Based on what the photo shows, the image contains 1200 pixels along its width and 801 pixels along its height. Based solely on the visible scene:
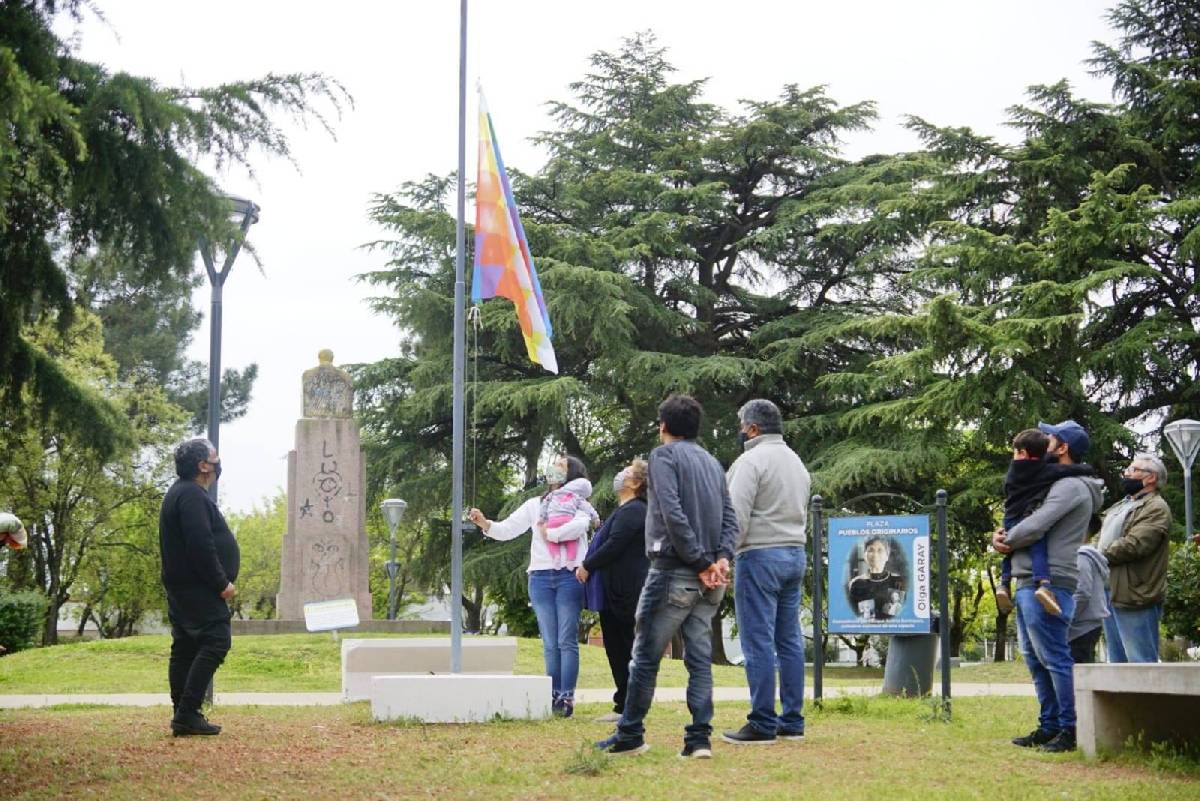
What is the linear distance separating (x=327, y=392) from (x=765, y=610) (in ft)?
62.5

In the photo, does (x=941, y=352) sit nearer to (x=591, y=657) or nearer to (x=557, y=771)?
(x=591, y=657)

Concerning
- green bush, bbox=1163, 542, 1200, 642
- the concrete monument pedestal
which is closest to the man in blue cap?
green bush, bbox=1163, 542, 1200, 642

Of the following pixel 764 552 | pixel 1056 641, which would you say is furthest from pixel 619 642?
pixel 1056 641

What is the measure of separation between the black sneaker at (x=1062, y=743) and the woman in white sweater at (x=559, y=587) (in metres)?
3.24

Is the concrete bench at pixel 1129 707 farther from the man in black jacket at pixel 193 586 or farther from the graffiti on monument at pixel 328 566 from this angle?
the graffiti on monument at pixel 328 566

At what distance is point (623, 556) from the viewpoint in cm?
890

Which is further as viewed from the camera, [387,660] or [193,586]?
[387,660]

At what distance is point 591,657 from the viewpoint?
1894cm

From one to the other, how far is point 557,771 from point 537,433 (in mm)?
22149

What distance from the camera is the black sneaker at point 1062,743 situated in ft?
25.1

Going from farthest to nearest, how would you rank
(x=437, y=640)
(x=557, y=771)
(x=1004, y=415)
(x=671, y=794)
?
(x=1004, y=415)
(x=437, y=640)
(x=557, y=771)
(x=671, y=794)

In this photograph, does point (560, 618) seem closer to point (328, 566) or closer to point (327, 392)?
point (328, 566)

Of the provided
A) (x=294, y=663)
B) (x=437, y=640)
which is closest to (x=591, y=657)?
(x=294, y=663)

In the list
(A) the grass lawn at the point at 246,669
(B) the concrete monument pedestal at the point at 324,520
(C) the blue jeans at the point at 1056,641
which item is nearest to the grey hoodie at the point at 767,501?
(C) the blue jeans at the point at 1056,641
